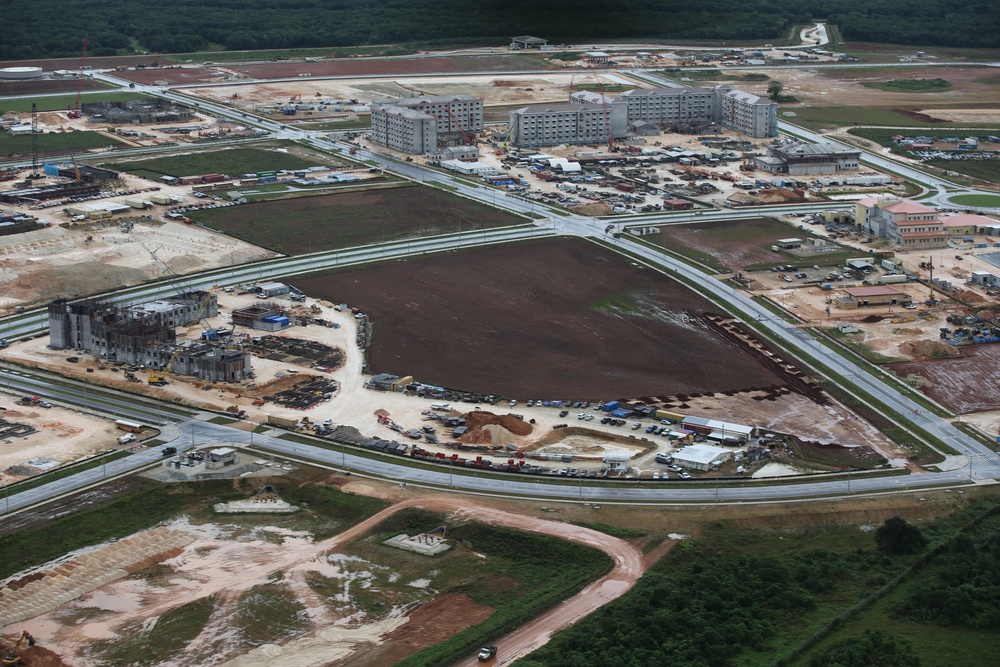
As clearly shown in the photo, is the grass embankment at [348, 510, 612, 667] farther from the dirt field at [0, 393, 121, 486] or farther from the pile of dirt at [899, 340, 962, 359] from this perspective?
the pile of dirt at [899, 340, 962, 359]

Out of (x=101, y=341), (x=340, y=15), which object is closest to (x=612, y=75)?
(x=340, y=15)

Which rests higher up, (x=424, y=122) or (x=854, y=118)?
(x=424, y=122)

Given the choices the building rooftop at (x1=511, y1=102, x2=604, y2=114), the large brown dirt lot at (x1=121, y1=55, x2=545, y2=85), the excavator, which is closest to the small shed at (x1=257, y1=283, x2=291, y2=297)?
the excavator

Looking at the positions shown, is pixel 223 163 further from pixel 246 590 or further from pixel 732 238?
pixel 246 590

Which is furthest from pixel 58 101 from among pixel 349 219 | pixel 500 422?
pixel 500 422

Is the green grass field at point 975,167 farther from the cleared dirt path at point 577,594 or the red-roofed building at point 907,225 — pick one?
the cleared dirt path at point 577,594

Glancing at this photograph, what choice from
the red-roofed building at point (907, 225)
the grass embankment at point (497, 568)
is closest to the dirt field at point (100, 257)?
the grass embankment at point (497, 568)
